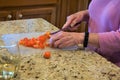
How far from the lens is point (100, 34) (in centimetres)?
113

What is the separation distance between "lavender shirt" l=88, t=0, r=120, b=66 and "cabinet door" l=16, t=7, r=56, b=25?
105 centimetres

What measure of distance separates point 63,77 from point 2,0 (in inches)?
56.2

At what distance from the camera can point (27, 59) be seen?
99 cm

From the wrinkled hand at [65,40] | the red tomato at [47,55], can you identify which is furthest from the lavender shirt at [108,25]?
the red tomato at [47,55]

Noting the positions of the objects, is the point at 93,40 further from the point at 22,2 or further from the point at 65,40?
the point at 22,2

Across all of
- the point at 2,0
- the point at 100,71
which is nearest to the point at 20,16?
the point at 2,0

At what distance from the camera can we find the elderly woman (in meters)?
1.10

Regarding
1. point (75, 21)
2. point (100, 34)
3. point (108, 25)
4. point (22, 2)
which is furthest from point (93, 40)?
point (22, 2)

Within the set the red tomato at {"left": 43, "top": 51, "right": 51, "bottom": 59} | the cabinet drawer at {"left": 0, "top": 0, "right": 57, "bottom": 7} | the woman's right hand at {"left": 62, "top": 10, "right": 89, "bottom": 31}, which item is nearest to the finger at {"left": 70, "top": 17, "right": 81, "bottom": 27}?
the woman's right hand at {"left": 62, "top": 10, "right": 89, "bottom": 31}

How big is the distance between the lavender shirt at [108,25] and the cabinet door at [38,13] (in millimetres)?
1055

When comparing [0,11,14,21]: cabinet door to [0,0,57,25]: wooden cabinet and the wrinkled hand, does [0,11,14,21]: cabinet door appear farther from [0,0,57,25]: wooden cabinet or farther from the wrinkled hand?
the wrinkled hand

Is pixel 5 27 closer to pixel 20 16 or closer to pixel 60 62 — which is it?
pixel 60 62

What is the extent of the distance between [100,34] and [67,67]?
0.27 metres

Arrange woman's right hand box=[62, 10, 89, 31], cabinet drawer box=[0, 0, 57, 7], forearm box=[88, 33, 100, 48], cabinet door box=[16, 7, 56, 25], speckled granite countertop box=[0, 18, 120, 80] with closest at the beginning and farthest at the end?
speckled granite countertop box=[0, 18, 120, 80], forearm box=[88, 33, 100, 48], woman's right hand box=[62, 10, 89, 31], cabinet drawer box=[0, 0, 57, 7], cabinet door box=[16, 7, 56, 25]
